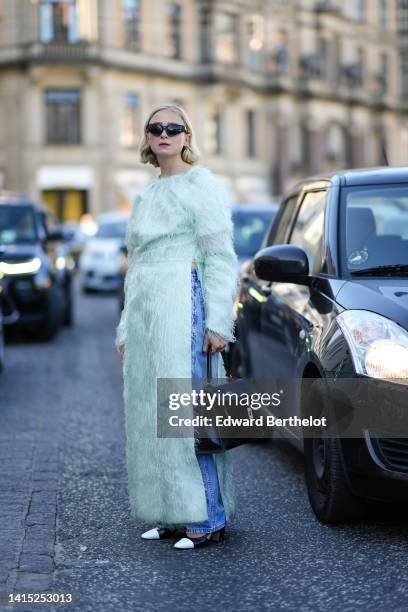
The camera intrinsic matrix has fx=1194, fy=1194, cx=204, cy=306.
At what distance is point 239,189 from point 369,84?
15824 mm

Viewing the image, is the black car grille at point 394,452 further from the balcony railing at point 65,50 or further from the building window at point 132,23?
the building window at point 132,23

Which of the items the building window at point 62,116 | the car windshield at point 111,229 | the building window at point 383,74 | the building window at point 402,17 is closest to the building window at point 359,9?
the building window at point 383,74

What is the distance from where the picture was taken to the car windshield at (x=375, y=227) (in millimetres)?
5695

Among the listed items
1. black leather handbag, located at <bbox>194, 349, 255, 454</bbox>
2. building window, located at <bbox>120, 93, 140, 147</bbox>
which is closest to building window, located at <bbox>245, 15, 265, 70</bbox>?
building window, located at <bbox>120, 93, 140, 147</bbox>

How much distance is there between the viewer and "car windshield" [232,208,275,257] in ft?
39.7

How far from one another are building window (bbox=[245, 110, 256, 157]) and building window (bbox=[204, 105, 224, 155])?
7.41ft

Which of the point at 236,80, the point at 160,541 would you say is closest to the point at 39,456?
the point at 160,541

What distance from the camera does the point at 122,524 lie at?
18.1 ft

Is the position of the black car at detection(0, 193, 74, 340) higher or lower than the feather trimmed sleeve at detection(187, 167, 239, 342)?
lower

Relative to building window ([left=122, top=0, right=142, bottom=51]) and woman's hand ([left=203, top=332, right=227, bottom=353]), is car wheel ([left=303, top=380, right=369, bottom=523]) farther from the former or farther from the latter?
building window ([left=122, top=0, right=142, bottom=51])

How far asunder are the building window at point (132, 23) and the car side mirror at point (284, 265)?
143 feet

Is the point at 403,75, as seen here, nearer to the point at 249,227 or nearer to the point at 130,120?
the point at 130,120

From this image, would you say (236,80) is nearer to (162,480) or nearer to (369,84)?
(369,84)

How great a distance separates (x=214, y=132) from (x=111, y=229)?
91.5 feet
